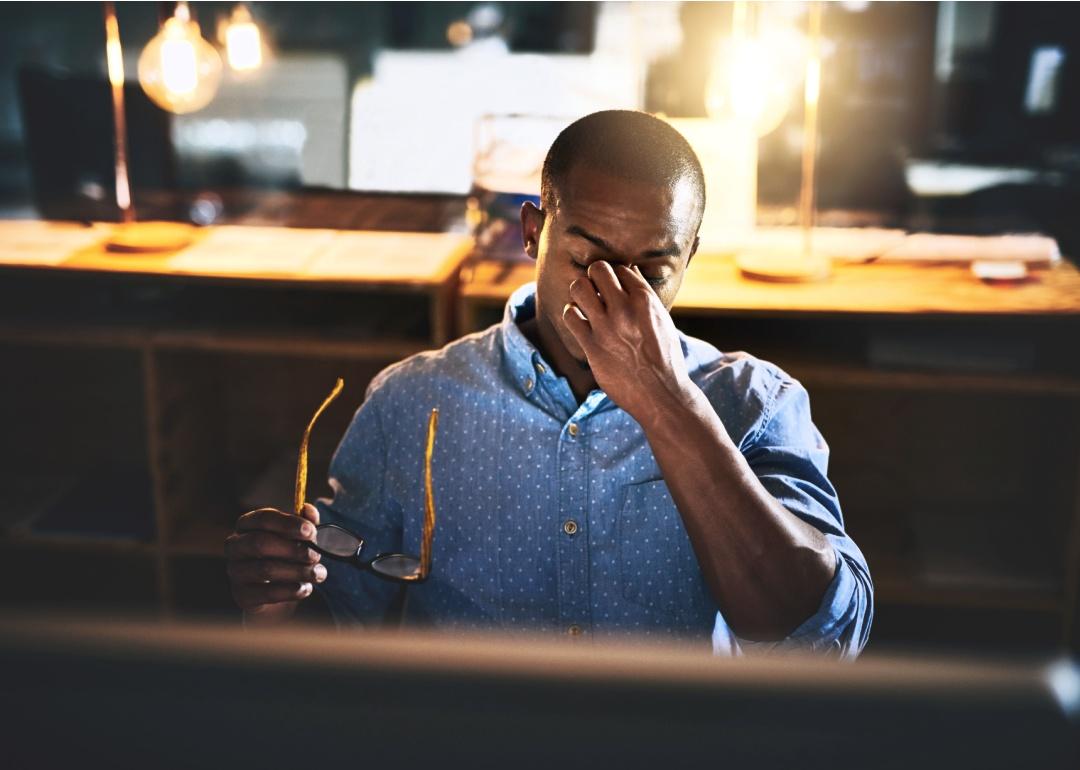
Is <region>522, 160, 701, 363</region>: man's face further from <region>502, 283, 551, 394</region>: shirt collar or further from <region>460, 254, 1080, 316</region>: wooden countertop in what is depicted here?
<region>460, 254, 1080, 316</region>: wooden countertop

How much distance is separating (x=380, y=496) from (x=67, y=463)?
70.0 inches

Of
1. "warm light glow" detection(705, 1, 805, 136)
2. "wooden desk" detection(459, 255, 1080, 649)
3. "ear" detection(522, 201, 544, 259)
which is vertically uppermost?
"warm light glow" detection(705, 1, 805, 136)

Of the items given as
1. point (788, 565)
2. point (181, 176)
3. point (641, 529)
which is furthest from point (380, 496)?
point (181, 176)

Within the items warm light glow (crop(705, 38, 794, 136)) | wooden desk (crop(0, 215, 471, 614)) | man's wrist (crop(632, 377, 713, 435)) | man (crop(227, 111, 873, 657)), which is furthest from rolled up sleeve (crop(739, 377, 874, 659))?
warm light glow (crop(705, 38, 794, 136))

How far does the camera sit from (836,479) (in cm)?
262

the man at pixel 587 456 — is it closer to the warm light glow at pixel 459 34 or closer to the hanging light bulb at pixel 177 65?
the hanging light bulb at pixel 177 65

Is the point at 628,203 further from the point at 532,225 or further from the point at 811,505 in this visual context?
the point at 811,505

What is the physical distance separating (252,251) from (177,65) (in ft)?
1.60

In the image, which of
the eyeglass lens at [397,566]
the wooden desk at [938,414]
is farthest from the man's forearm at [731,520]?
the wooden desk at [938,414]

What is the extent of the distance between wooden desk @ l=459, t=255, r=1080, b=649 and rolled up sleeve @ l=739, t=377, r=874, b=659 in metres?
0.68

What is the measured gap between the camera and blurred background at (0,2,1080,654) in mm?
2324

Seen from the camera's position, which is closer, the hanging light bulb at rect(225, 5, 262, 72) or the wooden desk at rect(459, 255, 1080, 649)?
the wooden desk at rect(459, 255, 1080, 649)

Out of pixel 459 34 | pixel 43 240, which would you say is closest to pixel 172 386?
pixel 43 240

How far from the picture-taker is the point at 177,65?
261 centimetres
